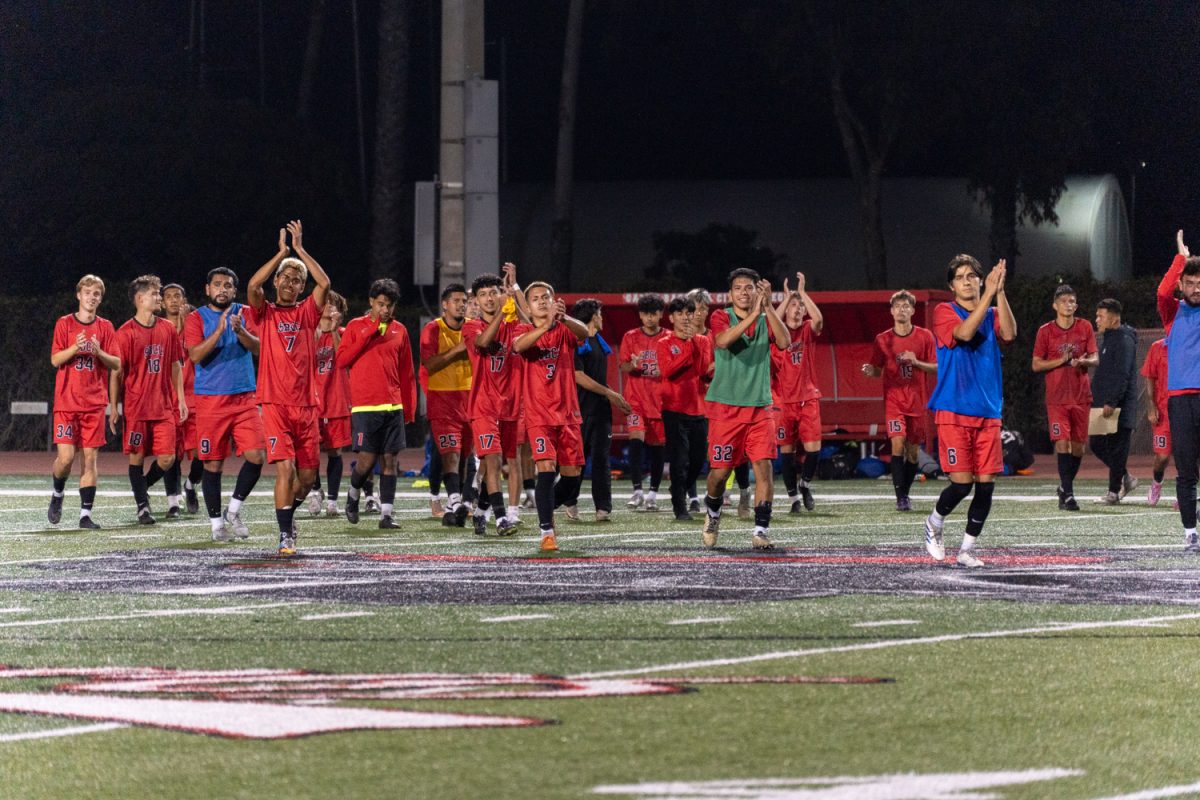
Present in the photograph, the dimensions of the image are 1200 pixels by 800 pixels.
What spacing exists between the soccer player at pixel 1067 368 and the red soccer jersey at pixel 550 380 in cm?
686

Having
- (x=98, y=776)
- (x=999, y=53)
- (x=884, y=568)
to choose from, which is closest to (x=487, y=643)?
(x=98, y=776)

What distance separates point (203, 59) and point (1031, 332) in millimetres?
23436

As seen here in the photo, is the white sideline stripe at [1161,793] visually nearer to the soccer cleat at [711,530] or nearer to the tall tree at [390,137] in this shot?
the soccer cleat at [711,530]

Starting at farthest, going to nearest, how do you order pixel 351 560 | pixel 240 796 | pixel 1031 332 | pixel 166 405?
1. pixel 1031 332
2. pixel 166 405
3. pixel 351 560
4. pixel 240 796

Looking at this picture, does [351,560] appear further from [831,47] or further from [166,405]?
[831,47]

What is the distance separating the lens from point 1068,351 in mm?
19781

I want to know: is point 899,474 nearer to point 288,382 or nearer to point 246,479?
point 246,479

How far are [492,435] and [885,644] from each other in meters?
6.70

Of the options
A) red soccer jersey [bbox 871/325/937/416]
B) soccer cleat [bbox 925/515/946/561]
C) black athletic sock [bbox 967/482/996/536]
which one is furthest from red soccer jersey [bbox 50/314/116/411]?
black athletic sock [bbox 967/482/996/536]

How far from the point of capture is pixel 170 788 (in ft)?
18.8

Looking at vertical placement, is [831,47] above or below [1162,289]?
above

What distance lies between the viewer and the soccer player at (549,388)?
1397 centimetres

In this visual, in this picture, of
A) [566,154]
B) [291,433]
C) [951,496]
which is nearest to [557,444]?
[291,433]

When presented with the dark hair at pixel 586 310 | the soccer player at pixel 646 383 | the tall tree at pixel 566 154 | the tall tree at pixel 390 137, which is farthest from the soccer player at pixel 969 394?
the tall tree at pixel 566 154
